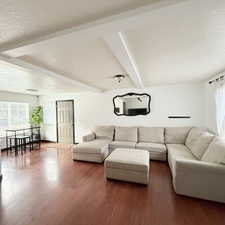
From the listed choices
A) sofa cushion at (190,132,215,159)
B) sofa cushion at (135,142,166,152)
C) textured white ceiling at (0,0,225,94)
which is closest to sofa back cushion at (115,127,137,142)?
sofa cushion at (135,142,166,152)

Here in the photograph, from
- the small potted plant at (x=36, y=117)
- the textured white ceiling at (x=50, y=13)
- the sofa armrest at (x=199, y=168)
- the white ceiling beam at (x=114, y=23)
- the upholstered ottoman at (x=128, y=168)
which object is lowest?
the upholstered ottoman at (x=128, y=168)

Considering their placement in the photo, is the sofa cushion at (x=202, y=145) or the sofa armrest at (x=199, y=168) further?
the sofa cushion at (x=202, y=145)

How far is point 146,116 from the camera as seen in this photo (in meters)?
4.52

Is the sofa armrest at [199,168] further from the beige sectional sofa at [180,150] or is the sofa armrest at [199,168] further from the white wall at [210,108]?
the white wall at [210,108]

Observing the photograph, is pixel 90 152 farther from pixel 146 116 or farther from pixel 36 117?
pixel 36 117

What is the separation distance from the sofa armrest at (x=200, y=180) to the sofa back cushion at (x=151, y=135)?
186cm

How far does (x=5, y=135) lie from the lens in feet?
15.5

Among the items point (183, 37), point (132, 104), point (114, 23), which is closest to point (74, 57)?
point (114, 23)

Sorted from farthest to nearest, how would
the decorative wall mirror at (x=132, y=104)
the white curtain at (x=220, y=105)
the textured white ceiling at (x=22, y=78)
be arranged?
the decorative wall mirror at (x=132, y=104), the white curtain at (x=220, y=105), the textured white ceiling at (x=22, y=78)

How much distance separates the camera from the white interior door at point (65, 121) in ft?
18.6

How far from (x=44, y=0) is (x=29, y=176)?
3.08 metres

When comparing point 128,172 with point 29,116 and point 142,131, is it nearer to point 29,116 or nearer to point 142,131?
point 142,131

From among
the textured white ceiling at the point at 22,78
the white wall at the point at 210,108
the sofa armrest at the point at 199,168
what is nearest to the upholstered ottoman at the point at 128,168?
the sofa armrest at the point at 199,168

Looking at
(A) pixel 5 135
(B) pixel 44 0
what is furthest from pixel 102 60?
(A) pixel 5 135
